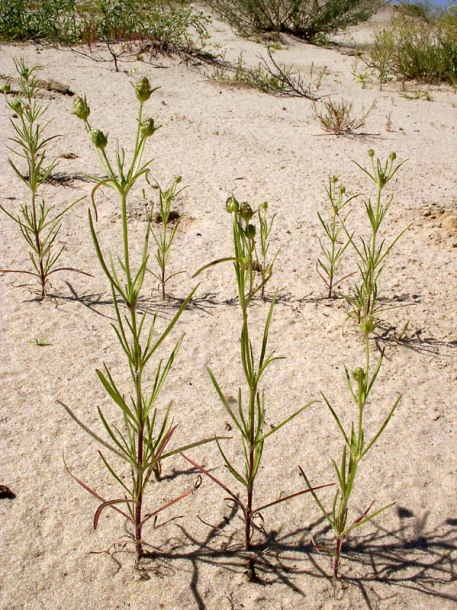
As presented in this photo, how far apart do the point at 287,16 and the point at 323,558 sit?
10.5 meters

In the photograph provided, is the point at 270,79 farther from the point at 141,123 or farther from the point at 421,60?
the point at 141,123

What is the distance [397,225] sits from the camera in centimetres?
368

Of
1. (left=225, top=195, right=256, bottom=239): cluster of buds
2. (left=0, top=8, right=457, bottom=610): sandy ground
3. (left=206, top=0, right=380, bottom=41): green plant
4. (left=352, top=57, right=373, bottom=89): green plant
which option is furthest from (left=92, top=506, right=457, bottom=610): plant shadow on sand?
(left=206, top=0, right=380, bottom=41): green plant

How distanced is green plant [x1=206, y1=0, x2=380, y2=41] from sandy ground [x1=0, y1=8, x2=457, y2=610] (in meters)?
6.16

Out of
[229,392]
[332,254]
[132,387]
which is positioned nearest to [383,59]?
[332,254]

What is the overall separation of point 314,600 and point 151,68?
6.60m

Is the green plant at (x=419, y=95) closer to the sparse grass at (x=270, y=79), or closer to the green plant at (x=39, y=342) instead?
the sparse grass at (x=270, y=79)

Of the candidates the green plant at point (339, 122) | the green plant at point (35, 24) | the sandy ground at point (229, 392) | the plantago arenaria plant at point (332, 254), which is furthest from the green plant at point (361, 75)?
the plantago arenaria plant at point (332, 254)

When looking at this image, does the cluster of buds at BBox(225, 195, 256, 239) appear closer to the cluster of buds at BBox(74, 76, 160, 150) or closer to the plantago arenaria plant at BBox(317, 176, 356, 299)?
the cluster of buds at BBox(74, 76, 160, 150)

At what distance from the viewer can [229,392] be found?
7.59 feet

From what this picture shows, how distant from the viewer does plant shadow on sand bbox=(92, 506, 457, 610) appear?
158 cm

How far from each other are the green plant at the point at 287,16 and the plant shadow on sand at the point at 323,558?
931 cm

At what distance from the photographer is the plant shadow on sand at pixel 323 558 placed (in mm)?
1580

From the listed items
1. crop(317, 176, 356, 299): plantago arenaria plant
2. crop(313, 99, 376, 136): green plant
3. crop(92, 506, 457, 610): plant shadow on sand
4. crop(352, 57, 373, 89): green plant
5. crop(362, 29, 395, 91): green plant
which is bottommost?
crop(92, 506, 457, 610): plant shadow on sand
